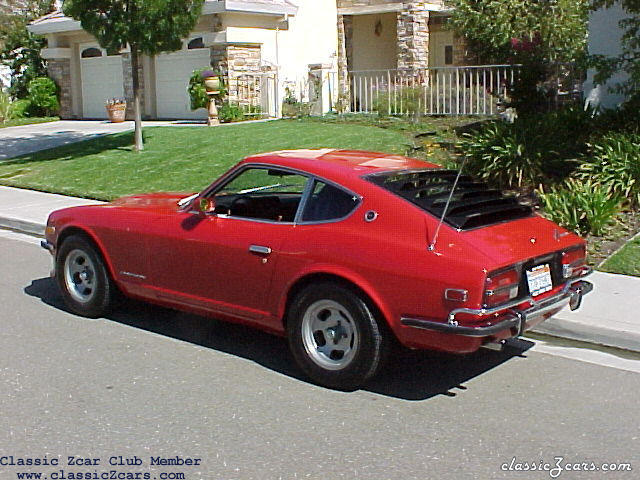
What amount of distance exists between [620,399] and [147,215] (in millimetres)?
3772

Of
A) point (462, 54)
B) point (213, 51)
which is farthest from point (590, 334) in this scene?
point (462, 54)

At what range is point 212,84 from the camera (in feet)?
69.1

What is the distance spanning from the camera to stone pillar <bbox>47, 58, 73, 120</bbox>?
87.6 feet

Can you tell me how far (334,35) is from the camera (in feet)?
84.1

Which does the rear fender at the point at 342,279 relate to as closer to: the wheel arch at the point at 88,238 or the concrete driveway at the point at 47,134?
the wheel arch at the point at 88,238

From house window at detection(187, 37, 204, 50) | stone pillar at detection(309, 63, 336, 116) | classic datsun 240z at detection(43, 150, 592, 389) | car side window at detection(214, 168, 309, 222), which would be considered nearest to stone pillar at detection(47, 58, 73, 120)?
house window at detection(187, 37, 204, 50)

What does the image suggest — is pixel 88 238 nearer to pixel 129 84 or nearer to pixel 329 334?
pixel 329 334

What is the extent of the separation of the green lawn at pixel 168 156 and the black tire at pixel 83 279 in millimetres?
6018

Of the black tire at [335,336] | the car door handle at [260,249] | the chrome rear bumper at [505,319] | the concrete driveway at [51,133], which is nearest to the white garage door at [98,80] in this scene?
the concrete driveway at [51,133]

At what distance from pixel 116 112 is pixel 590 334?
63.0ft

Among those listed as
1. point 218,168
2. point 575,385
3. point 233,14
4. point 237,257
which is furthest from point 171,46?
point 575,385

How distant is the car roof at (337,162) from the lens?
6017 mm

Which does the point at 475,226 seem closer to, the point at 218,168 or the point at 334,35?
the point at 218,168

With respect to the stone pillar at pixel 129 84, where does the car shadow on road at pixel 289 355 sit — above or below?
below
